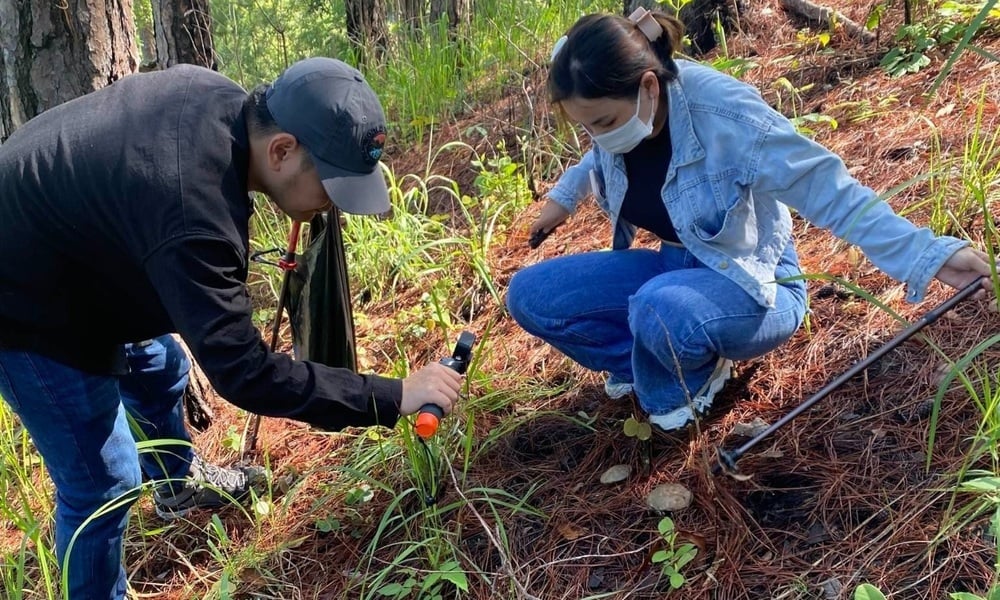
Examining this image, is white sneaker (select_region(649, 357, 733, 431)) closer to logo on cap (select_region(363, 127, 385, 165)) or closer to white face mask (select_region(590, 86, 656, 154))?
white face mask (select_region(590, 86, 656, 154))

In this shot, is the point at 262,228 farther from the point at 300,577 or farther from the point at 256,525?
the point at 300,577

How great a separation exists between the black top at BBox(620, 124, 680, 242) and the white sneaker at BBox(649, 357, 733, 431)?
1.26 ft

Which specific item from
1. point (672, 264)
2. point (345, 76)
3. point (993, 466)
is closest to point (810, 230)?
point (672, 264)

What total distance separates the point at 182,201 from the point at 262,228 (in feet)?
7.48

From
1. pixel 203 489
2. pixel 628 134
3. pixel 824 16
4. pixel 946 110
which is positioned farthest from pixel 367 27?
pixel 628 134

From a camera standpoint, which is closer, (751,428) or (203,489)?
(751,428)

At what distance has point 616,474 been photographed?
2029mm

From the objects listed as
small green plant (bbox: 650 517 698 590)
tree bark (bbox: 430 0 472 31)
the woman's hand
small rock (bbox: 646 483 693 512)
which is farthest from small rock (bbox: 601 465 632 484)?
tree bark (bbox: 430 0 472 31)

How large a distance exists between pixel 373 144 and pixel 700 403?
1.09 metres

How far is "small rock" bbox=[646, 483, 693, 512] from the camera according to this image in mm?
1857

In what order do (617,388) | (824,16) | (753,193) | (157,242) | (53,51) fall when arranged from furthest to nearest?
1. (824,16)
2. (53,51)
3. (617,388)
4. (753,193)
5. (157,242)

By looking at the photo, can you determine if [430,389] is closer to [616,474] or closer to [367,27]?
[616,474]

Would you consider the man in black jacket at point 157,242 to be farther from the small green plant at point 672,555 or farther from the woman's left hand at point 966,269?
the woman's left hand at point 966,269

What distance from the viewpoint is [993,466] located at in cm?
161
